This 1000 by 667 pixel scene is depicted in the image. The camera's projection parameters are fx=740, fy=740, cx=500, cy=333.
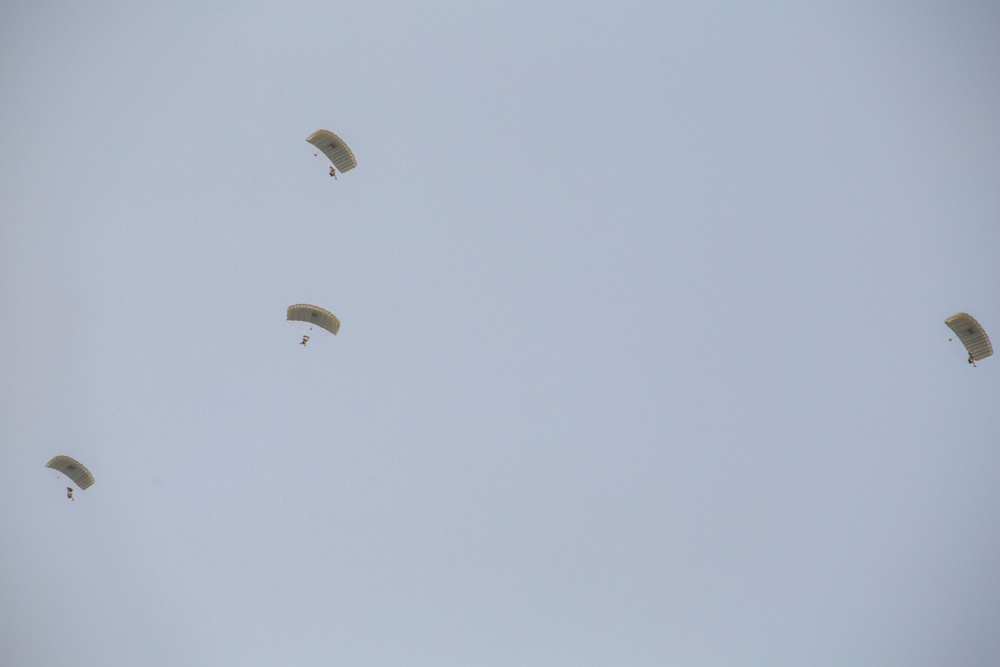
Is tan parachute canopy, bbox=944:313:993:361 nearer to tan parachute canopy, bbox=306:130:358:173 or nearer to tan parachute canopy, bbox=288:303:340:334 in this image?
tan parachute canopy, bbox=288:303:340:334

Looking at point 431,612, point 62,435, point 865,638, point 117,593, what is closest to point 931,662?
point 865,638

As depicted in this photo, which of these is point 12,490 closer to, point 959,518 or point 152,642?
point 152,642

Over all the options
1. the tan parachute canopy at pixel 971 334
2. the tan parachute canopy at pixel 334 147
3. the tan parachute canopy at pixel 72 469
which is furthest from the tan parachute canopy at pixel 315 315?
the tan parachute canopy at pixel 971 334

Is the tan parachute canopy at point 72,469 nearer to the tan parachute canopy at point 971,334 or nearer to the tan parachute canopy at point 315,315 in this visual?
the tan parachute canopy at point 315,315

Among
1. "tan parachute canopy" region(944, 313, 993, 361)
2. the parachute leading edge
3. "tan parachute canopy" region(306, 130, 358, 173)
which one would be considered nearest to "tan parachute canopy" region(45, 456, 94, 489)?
the parachute leading edge

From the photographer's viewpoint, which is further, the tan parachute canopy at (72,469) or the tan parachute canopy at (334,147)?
the tan parachute canopy at (72,469)

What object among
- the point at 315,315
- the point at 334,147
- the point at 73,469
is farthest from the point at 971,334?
the point at 73,469

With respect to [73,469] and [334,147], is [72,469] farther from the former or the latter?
[334,147]
